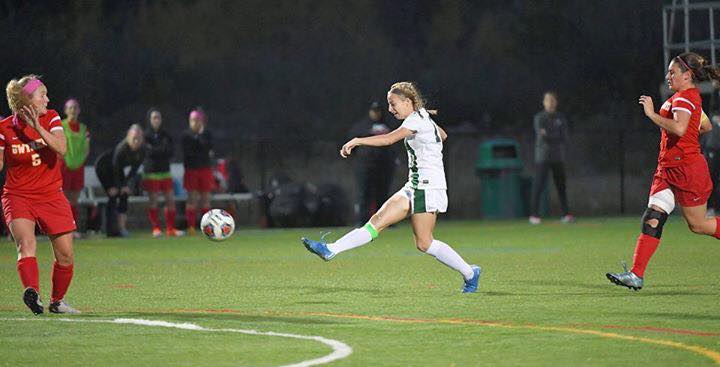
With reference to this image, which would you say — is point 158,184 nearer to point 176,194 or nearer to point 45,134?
point 176,194

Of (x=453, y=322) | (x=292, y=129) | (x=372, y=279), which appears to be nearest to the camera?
(x=453, y=322)

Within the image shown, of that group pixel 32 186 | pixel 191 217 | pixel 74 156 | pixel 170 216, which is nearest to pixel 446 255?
pixel 32 186

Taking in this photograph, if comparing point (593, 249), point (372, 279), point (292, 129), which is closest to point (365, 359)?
point (372, 279)

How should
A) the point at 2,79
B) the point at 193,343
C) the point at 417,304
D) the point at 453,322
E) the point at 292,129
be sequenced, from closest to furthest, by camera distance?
the point at 193,343, the point at 453,322, the point at 417,304, the point at 2,79, the point at 292,129

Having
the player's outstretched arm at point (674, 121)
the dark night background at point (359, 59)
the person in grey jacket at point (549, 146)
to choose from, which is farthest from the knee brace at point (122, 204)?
the dark night background at point (359, 59)

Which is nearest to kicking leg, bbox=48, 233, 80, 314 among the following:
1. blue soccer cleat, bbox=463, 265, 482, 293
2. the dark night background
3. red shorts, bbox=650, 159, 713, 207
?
blue soccer cleat, bbox=463, 265, 482, 293

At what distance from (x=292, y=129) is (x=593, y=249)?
34.0 meters

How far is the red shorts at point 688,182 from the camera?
1271cm

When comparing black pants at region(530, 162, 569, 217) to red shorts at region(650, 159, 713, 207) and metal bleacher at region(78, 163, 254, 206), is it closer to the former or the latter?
metal bleacher at region(78, 163, 254, 206)

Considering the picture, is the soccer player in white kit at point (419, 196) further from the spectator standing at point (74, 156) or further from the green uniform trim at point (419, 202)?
the spectator standing at point (74, 156)

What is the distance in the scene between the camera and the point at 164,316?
1134 cm

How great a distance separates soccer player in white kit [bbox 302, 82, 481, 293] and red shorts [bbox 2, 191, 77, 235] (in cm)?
234

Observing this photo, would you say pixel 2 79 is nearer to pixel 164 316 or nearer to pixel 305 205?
pixel 305 205

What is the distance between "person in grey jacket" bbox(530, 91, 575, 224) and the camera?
84.7 feet
